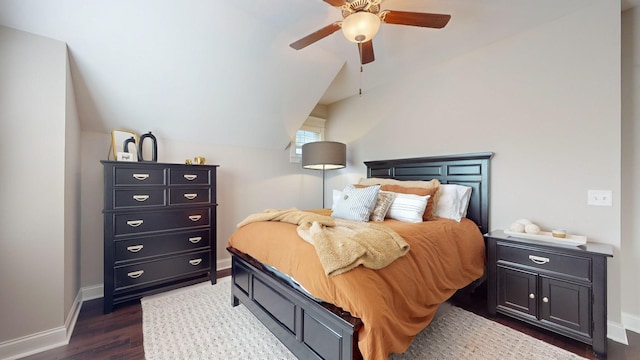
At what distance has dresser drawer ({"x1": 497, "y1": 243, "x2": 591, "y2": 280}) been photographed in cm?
176

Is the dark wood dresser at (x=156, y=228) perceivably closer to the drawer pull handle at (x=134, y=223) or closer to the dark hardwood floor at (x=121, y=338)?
the drawer pull handle at (x=134, y=223)

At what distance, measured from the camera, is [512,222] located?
245 centimetres

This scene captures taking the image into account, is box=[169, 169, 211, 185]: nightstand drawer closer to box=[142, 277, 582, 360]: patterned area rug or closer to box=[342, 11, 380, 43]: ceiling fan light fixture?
box=[142, 277, 582, 360]: patterned area rug

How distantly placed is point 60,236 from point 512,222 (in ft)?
12.7

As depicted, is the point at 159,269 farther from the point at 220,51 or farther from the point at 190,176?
the point at 220,51

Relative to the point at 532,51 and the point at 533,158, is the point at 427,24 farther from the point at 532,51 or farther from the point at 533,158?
the point at 533,158

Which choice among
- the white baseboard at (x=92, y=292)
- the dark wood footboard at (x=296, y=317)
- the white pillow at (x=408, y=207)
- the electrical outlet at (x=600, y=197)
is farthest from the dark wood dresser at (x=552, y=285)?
the white baseboard at (x=92, y=292)

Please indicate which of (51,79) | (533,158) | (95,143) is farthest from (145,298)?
(533,158)

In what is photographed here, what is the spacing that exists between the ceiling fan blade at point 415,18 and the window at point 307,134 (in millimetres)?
2598

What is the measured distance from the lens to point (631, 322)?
1.97 metres

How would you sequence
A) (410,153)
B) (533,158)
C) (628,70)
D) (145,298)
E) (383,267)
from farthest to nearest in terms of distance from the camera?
(410,153)
(145,298)
(533,158)
(628,70)
(383,267)

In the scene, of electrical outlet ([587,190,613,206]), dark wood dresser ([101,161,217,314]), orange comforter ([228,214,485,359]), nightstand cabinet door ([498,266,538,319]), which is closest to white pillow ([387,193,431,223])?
orange comforter ([228,214,485,359])

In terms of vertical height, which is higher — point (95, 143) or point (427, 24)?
point (427, 24)

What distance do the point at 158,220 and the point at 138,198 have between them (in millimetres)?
288
